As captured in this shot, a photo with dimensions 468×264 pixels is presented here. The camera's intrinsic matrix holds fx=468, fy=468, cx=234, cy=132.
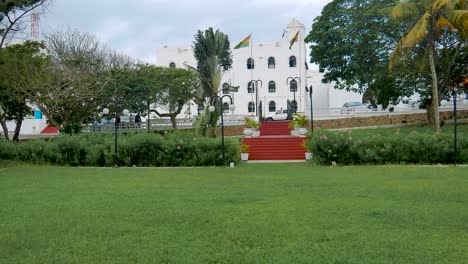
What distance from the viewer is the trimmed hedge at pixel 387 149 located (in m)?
16.1

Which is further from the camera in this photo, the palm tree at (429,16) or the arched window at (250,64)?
the arched window at (250,64)

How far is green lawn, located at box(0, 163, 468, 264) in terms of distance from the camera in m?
4.77

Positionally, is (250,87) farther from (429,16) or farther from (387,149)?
(387,149)

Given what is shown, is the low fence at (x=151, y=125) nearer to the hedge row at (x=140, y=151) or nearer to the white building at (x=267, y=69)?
the hedge row at (x=140, y=151)

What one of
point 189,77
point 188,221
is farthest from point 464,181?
point 189,77

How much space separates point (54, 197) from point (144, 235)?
406 cm

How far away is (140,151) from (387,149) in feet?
29.9

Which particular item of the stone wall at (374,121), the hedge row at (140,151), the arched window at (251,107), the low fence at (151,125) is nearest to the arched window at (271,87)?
the arched window at (251,107)

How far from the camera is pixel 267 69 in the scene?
172 feet

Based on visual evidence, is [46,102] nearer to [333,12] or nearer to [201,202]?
[333,12]

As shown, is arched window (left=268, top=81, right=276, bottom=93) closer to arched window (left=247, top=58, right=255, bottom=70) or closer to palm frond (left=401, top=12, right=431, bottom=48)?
arched window (left=247, top=58, right=255, bottom=70)

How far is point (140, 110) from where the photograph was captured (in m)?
36.0

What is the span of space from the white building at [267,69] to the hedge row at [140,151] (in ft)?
110

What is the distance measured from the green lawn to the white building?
1653 inches
